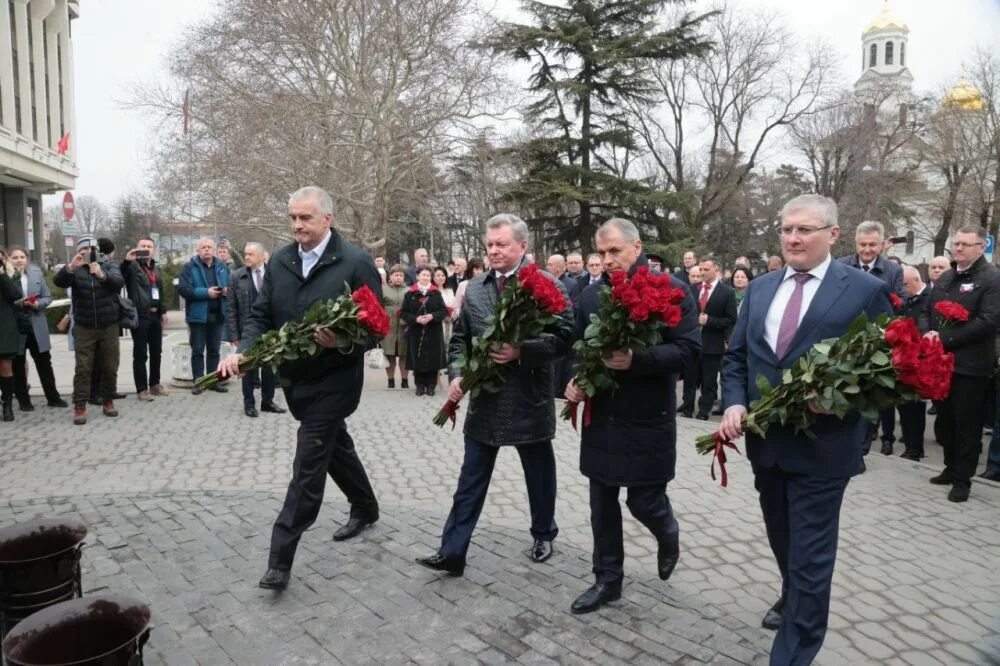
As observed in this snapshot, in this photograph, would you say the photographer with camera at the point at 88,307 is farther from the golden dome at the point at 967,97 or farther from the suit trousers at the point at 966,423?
the golden dome at the point at 967,97

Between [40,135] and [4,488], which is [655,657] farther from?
[40,135]

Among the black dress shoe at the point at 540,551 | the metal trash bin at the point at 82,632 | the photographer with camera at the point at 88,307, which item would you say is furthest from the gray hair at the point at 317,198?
the photographer with camera at the point at 88,307

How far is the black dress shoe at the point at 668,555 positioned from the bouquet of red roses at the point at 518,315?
130 centimetres

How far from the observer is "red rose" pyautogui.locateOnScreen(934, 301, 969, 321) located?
6.32 meters

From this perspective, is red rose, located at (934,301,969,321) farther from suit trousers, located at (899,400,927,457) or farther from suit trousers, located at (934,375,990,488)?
suit trousers, located at (899,400,927,457)

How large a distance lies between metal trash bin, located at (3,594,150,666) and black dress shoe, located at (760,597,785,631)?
3012 millimetres

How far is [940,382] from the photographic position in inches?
115

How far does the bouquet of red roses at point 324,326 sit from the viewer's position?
408cm

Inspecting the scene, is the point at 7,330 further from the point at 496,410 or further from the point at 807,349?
the point at 807,349

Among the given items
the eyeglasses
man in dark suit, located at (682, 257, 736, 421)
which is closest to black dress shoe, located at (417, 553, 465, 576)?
the eyeglasses

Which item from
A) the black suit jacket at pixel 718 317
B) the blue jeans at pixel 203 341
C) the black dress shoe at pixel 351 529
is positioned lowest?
the black dress shoe at pixel 351 529

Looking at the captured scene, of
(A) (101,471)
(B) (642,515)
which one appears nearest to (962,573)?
(B) (642,515)

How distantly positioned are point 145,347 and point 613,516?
9.06 meters

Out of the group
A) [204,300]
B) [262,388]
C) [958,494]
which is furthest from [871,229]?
[204,300]
